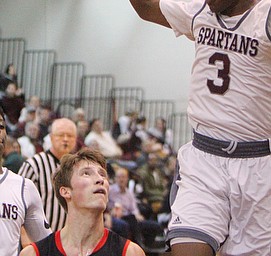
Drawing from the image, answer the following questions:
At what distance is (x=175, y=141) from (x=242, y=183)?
12.8 m

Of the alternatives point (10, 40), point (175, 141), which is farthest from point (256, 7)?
point (10, 40)

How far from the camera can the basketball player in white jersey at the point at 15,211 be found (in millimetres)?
5258

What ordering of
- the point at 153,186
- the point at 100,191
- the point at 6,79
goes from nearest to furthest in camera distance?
1. the point at 100,191
2. the point at 153,186
3. the point at 6,79

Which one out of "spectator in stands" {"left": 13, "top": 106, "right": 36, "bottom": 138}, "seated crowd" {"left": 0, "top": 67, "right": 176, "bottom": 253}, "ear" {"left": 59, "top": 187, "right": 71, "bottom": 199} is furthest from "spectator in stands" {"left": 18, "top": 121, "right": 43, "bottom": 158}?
"ear" {"left": 59, "top": 187, "right": 71, "bottom": 199}

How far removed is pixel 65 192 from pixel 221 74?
109cm

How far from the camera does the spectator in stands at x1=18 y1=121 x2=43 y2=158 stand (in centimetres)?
1275

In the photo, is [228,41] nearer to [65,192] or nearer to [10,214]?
[65,192]

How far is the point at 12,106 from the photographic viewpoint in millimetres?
14586

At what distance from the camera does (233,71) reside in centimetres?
447

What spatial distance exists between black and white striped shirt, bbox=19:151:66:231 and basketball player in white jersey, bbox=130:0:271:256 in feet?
10.8

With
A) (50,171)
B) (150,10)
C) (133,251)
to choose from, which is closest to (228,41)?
(150,10)

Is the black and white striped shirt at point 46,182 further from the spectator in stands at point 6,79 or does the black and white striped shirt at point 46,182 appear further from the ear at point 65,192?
the spectator in stands at point 6,79

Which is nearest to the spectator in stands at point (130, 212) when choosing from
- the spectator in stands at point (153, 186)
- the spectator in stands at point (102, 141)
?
the spectator in stands at point (153, 186)

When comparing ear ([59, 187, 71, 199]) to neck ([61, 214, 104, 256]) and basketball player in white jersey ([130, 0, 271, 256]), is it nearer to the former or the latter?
neck ([61, 214, 104, 256])
